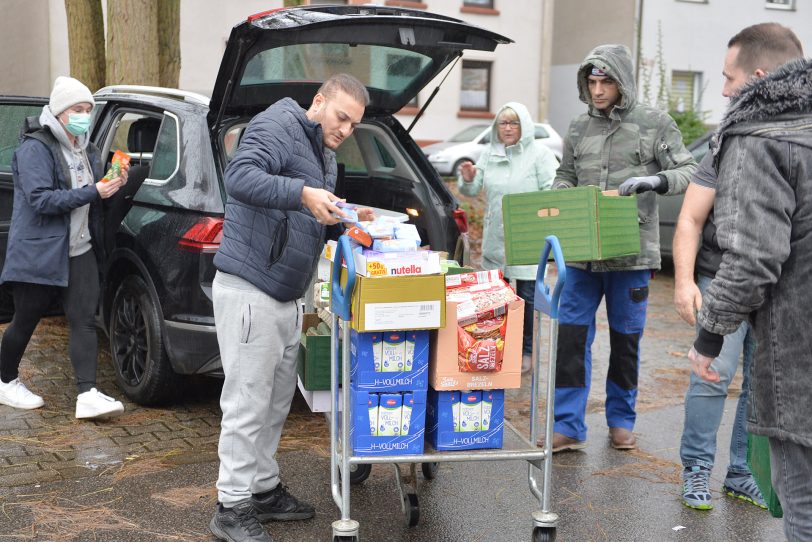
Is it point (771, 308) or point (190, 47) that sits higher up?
point (190, 47)

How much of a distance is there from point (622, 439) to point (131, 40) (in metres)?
5.31

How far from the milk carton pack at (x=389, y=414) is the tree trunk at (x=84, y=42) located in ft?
20.5

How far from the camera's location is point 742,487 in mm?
4395

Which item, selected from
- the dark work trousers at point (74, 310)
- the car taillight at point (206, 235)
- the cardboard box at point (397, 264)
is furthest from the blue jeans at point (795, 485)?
the dark work trousers at point (74, 310)

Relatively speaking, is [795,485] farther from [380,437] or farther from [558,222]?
[558,222]

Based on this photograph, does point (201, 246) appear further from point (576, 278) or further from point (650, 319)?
point (650, 319)

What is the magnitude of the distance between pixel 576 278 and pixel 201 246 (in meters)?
1.94

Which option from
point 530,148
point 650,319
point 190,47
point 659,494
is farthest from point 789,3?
point 659,494

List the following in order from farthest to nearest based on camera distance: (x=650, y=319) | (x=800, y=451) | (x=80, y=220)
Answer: (x=650, y=319)
(x=80, y=220)
(x=800, y=451)

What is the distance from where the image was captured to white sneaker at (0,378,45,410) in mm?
5383

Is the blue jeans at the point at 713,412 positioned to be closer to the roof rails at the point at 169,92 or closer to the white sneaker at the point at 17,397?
the roof rails at the point at 169,92

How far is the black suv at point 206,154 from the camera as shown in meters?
4.59

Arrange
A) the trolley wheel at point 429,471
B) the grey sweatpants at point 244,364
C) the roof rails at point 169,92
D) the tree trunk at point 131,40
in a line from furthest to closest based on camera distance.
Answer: the tree trunk at point 131,40
the roof rails at point 169,92
the trolley wheel at point 429,471
the grey sweatpants at point 244,364

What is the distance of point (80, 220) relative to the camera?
5168mm
